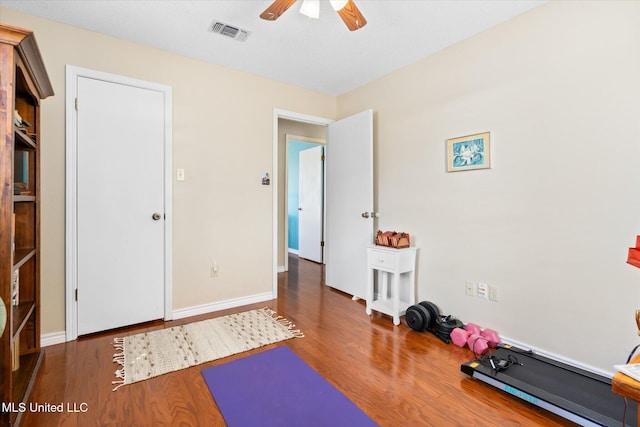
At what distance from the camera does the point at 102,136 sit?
2.49m

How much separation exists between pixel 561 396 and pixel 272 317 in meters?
2.13

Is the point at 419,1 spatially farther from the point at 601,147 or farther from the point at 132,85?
the point at 132,85

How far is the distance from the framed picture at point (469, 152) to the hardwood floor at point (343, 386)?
143 centimetres

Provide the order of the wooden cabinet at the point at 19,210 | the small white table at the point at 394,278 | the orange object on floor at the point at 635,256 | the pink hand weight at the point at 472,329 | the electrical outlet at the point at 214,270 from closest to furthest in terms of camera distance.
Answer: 1. the orange object on floor at the point at 635,256
2. the wooden cabinet at the point at 19,210
3. the pink hand weight at the point at 472,329
4. the small white table at the point at 394,278
5. the electrical outlet at the point at 214,270

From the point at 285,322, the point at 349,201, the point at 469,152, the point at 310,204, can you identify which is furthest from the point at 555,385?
the point at 310,204

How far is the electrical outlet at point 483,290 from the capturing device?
245cm

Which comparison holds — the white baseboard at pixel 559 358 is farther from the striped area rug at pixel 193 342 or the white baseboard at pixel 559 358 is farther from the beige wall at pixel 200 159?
the beige wall at pixel 200 159

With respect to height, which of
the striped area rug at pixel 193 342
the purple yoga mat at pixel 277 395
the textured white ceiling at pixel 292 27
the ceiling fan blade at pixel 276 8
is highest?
the textured white ceiling at pixel 292 27

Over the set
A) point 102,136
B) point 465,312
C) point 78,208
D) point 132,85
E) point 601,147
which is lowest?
point 465,312

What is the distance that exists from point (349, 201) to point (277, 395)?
2242mm

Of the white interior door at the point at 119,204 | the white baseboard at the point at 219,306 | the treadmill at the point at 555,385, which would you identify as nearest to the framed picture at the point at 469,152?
the treadmill at the point at 555,385

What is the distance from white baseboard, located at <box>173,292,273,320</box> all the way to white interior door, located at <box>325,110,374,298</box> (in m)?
0.92

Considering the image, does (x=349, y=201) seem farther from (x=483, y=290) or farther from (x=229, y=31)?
(x=229, y=31)

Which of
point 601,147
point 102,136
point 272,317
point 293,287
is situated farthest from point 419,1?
point 293,287
